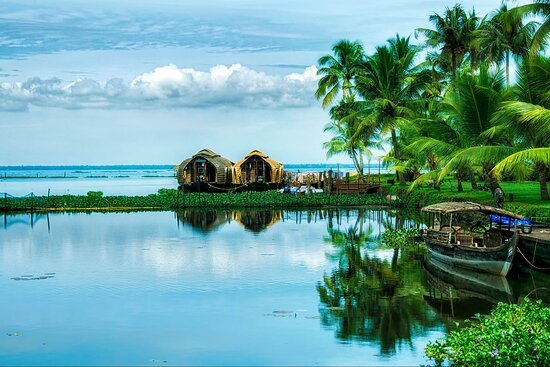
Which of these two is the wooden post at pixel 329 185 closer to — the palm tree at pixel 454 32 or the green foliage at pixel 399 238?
the palm tree at pixel 454 32

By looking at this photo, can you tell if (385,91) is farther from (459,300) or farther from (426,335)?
(426,335)

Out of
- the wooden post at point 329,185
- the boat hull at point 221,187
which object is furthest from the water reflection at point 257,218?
the boat hull at point 221,187

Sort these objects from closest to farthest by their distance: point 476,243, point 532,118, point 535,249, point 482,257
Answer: point 482,257, point 535,249, point 476,243, point 532,118

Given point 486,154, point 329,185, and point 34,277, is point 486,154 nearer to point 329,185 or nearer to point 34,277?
point 34,277

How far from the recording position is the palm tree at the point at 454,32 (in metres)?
31.7

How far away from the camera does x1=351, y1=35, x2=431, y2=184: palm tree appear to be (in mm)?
36094

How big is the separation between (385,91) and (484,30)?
7736 mm

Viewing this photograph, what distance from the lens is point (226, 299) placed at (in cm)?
1351

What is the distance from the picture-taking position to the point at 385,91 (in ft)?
121

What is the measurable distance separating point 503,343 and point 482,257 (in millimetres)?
7305

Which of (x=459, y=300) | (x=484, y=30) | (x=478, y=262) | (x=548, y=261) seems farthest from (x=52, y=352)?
(x=484, y=30)

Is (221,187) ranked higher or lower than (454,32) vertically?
lower

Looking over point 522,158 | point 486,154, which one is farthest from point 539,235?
point 486,154

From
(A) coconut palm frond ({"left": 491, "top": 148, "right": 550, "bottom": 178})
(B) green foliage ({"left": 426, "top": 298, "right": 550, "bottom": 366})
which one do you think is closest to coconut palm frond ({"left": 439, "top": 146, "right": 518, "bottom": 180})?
(A) coconut palm frond ({"left": 491, "top": 148, "right": 550, "bottom": 178})
